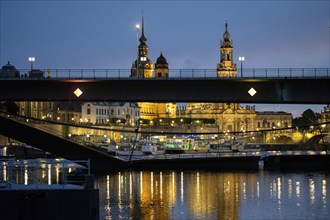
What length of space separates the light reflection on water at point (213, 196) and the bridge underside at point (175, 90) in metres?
7.92

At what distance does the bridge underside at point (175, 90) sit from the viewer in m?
71.2

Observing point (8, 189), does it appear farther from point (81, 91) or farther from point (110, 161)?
point (110, 161)

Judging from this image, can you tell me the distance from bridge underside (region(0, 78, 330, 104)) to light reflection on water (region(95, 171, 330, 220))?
7922mm

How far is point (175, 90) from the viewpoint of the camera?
73.1m

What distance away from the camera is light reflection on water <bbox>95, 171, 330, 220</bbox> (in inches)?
2051

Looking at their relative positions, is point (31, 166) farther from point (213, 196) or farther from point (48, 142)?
point (48, 142)

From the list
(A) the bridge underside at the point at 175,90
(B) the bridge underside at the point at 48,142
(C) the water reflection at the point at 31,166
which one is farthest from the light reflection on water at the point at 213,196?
(A) the bridge underside at the point at 175,90

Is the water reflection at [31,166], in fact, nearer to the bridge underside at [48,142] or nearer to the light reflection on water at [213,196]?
the light reflection on water at [213,196]

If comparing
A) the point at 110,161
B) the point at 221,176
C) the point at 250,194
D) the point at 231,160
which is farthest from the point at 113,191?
the point at 231,160

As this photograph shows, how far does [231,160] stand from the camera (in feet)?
359

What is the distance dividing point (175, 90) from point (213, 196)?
13.1 meters

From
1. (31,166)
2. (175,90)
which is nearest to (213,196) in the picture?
(175,90)

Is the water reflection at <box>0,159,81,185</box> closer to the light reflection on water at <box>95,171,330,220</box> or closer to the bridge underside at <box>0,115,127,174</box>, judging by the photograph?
the light reflection on water at <box>95,171,330,220</box>

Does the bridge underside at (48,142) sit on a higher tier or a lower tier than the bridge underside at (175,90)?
lower
